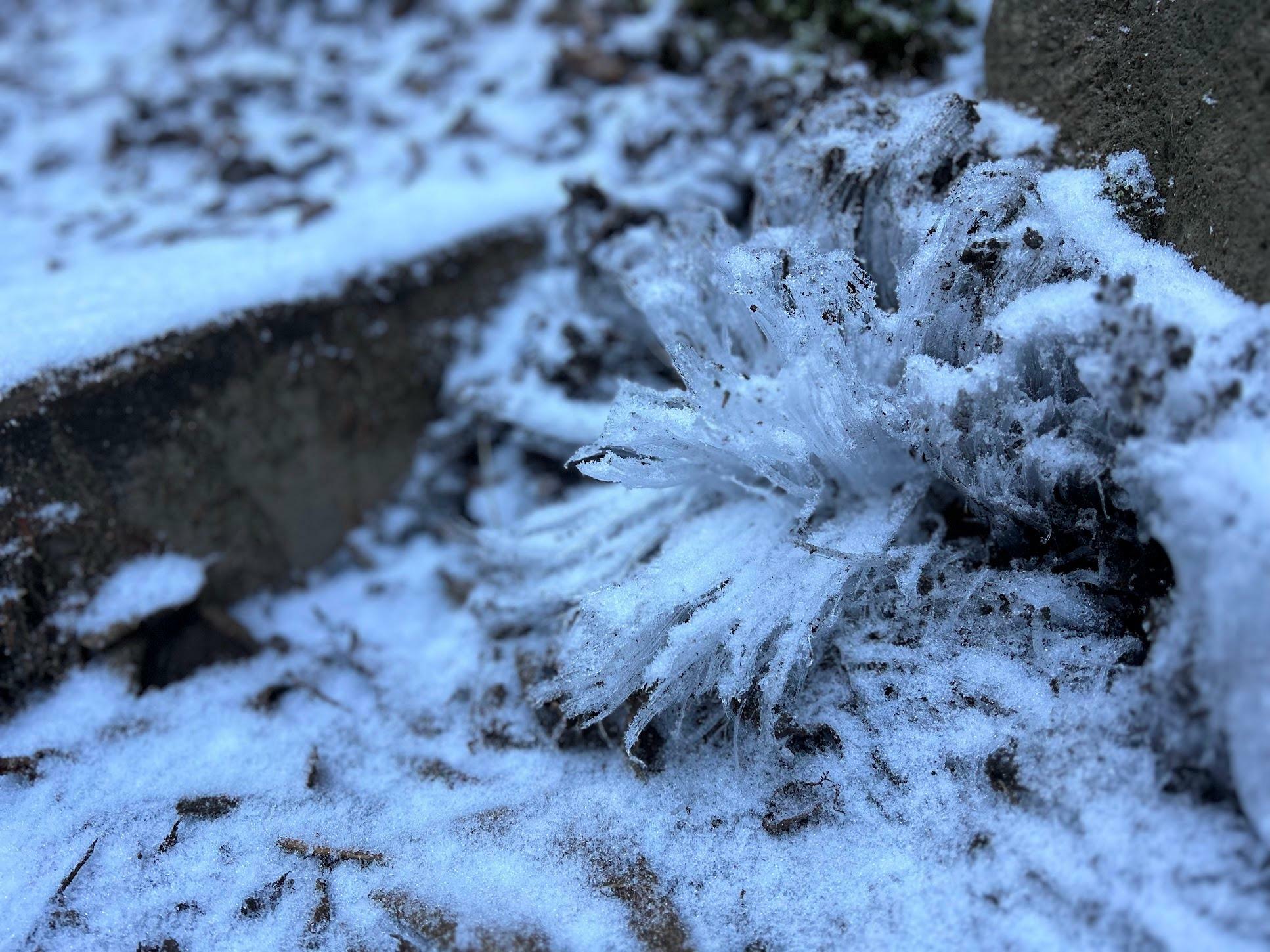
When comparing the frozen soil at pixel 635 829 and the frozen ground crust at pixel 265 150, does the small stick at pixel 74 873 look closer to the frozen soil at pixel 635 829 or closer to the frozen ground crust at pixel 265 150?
the frozen soil at pixel 635 829

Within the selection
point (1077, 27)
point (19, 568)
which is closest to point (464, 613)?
point (19, 568)

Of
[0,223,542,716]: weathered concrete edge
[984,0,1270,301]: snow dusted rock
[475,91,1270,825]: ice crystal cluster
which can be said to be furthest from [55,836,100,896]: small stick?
[984,0,1270,301]: snow dusted rock

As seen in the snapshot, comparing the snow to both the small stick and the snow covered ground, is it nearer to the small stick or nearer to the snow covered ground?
the snow covered ground

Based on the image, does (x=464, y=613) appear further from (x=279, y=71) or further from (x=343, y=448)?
(x=279, y=71)

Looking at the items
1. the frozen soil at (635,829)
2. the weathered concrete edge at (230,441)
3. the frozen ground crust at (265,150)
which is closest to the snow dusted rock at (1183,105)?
the frozen soil at (635,829)

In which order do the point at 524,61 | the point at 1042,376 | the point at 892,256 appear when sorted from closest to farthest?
the point at 1042,376
the point at 892,256
the point at 524,61

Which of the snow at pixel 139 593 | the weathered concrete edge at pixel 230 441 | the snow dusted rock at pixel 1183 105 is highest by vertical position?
the snow dusted rock at pixel 1183 105
